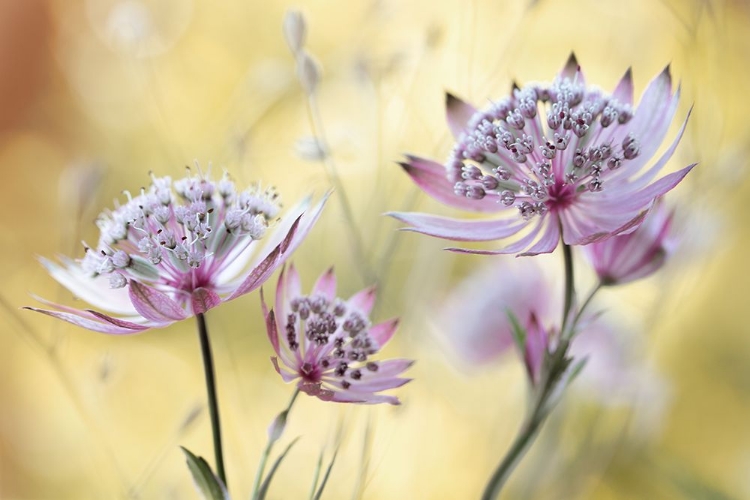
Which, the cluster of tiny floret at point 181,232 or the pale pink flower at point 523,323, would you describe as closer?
the cluster of tiny floret at point 181,232

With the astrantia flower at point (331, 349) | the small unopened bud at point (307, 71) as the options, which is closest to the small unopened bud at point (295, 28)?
the small unopened bud at point (307, 71)

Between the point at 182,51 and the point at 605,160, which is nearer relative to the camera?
the point at 605,160

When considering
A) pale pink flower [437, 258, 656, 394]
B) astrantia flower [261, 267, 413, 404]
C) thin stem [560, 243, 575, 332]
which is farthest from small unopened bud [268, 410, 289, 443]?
pale pink flower [437, 258, 656, 394]

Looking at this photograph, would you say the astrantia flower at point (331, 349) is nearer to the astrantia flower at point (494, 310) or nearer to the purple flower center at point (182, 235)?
the purple flower center at point (182, 235)

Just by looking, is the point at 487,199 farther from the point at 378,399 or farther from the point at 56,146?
the point at 56,146

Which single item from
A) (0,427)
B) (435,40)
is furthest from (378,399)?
(0,427)

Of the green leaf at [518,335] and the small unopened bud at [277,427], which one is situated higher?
the green leaf at [518,335]
